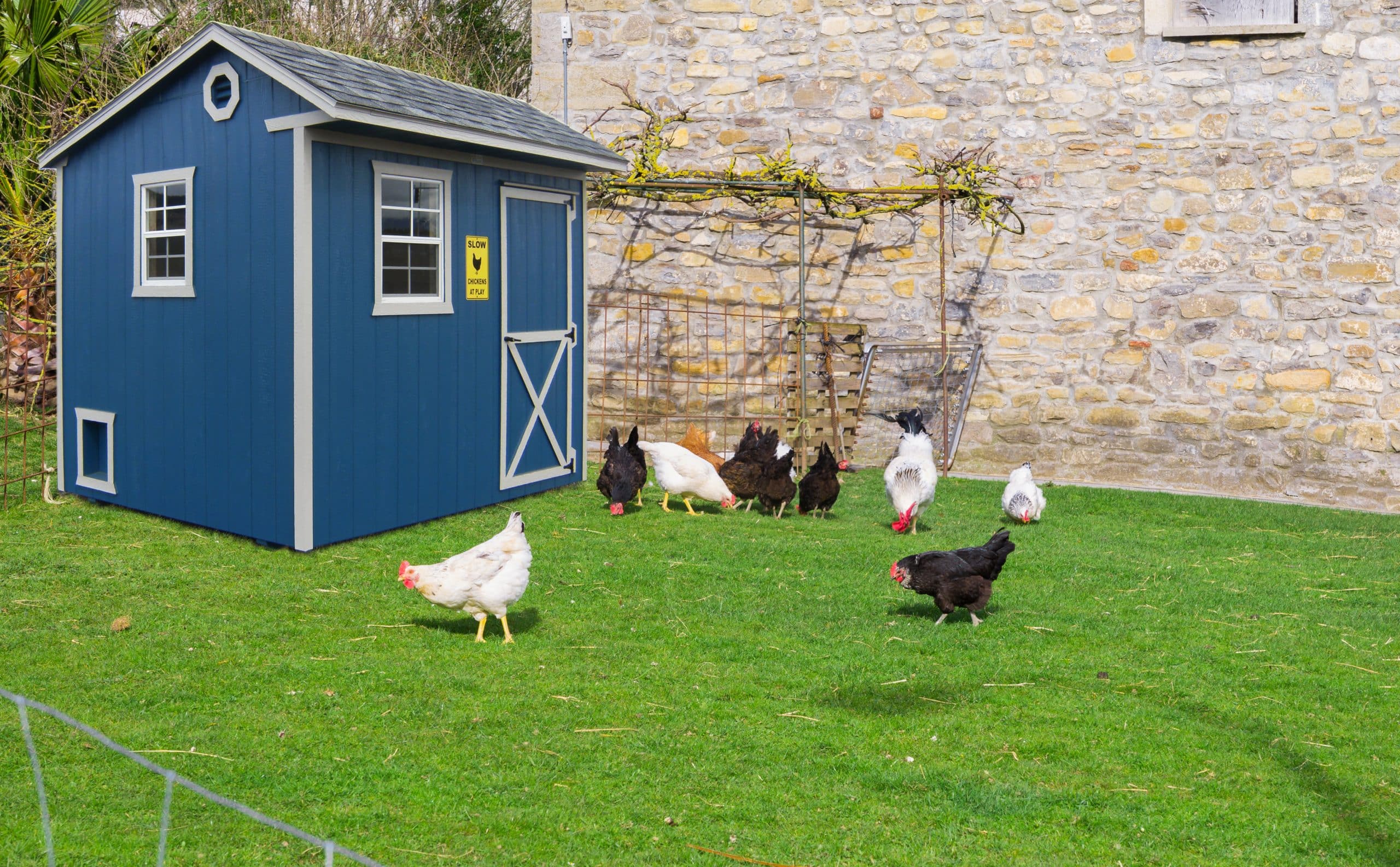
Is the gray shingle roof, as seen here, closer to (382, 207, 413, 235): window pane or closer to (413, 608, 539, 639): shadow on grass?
(382, 207, 413, 235): window pane

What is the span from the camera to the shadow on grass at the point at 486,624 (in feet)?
22.8

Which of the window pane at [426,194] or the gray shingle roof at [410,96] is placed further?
the window pane at [426,194]

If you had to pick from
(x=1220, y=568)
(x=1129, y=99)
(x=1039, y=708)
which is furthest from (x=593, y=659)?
(x=1129, y=99)

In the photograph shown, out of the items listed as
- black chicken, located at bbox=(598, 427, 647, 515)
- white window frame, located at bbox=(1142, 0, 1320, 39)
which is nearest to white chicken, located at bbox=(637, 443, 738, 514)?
black chicken, located at bbox=(598, 427, 647, 515)

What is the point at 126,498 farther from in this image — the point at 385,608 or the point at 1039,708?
A: the point at 1039,708

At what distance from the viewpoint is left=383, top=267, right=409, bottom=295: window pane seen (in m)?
9.23

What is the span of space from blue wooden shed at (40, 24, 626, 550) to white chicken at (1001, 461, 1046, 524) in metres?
4.00

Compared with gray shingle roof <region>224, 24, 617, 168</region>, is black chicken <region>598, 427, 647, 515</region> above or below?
below

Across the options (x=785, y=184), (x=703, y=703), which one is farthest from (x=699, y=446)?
(x=703, y=703)

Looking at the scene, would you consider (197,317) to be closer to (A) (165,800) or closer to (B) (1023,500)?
(A) (165,800)

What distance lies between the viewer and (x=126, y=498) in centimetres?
986

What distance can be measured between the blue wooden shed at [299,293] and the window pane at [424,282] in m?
0.02

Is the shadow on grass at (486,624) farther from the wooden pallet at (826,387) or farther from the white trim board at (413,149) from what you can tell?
the wooden pallet at (826,387)

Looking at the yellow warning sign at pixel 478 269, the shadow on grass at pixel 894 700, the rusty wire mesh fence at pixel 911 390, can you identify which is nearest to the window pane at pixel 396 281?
the yellow warning sign at pixel 478 269
